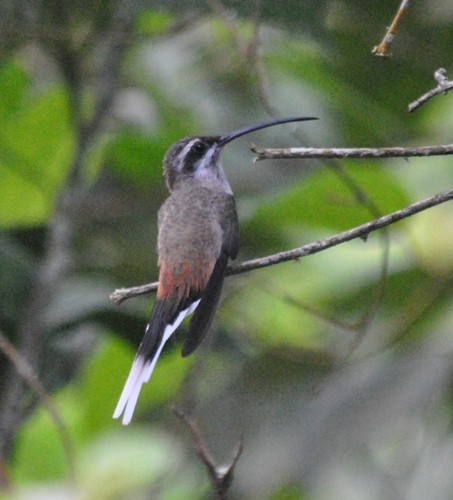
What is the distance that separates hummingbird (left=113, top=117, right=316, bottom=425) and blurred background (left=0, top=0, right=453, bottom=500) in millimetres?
347

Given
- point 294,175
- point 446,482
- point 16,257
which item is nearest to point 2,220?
point 16,257

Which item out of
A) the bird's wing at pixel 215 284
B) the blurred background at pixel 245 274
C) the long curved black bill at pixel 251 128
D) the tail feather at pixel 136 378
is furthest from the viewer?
the blurred background at pixel 245 274

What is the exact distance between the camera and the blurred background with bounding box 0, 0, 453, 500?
4.16m

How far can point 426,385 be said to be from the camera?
4121 millimetres

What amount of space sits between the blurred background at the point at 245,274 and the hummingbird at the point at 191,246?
0.35 metres

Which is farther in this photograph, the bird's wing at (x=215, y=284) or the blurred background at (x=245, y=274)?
the blurred background at (x=245, y=274)

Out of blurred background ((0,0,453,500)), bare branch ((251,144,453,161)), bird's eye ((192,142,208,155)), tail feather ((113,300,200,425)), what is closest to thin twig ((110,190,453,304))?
bare branch ((251,144,453,161))

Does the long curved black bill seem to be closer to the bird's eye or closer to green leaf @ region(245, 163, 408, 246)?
the bird's eye

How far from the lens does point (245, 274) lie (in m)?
5.33

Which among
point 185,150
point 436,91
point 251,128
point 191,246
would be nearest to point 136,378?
point 191,246

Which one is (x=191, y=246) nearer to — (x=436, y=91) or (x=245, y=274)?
(x=245, y=274)

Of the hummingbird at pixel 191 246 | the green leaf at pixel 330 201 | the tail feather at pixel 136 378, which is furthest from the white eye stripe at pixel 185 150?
the tail feather at pixel 136 378

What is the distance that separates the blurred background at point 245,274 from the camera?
13.6 ft

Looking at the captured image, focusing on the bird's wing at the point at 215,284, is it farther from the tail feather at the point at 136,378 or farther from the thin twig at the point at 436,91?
the thin twig at the point at 436,91
